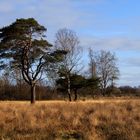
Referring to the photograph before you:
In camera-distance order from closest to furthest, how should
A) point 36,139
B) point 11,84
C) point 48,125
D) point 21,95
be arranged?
point 36,139
point 48,125
point 21,95
point 11,84

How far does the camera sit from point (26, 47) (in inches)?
2069

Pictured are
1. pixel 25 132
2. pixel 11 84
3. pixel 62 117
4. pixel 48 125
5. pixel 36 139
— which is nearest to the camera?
pixel 36 139

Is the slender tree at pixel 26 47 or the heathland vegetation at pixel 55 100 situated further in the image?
the slender tree at pixel 26 47

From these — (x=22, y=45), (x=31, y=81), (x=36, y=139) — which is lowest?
(x=36, y=139)

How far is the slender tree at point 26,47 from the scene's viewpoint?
51.4 meters

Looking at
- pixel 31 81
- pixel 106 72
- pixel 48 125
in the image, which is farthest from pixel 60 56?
pixel 106 72

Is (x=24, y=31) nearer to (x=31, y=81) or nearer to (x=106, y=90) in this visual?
(x=31, y=81)

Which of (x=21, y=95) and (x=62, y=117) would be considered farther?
(x=21, y=95)

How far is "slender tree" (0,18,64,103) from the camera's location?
5144cm

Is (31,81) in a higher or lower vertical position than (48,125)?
higher

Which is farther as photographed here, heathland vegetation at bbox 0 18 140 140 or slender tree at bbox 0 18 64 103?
slender tree at bbox 0 18 64 103

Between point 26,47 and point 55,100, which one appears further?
point 55,100

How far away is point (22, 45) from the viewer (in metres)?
52.6

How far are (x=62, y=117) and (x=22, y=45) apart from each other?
33.4 m
